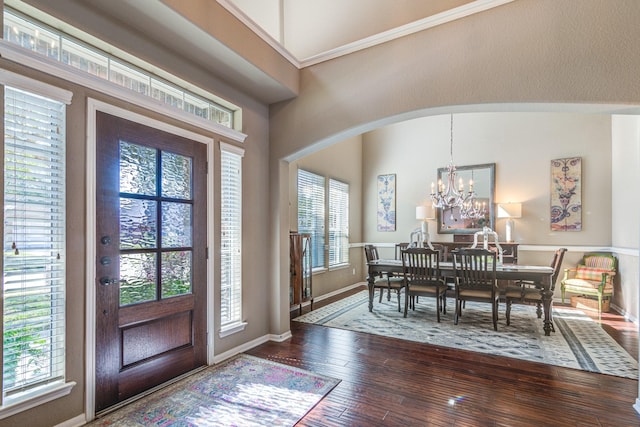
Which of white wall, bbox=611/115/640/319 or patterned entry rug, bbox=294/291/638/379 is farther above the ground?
white wall, bbox=611/115/640/319

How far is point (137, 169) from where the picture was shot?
2.60 meters

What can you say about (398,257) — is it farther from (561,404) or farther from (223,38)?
(223,38)

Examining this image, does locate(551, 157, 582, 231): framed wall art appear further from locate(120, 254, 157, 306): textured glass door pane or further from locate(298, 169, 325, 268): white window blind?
locate(120, 254, 157, 306): textured glass door pane

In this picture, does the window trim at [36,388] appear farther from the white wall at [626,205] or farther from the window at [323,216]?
the white wall at [626,205]

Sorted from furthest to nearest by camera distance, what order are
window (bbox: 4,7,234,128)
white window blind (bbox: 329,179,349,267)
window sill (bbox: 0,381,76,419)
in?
white window blind (bbox: 329,179,349,267)
window (bbox: 4,7,234,128)
window sill (bbox: 0,381,76,419)

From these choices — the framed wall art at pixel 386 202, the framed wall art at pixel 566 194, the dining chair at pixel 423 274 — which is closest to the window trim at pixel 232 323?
the dining chair at pixel 423 274

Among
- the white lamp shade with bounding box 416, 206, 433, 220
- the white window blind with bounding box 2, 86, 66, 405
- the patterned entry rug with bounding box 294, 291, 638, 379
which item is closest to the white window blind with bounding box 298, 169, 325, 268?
the patterned entry rug with bounding box 294, 291, 638, 379

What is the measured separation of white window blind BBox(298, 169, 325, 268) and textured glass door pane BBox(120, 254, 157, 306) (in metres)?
3.24

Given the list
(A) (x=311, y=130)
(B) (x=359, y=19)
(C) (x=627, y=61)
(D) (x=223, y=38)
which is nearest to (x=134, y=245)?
(D) (x=223, y=38)

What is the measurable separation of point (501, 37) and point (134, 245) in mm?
3529

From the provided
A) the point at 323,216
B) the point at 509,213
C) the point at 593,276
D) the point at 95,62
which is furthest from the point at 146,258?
the point at 593,276

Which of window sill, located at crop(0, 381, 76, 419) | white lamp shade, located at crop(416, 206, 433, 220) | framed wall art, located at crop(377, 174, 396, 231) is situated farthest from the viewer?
framed wall art, located at crop(377, 174, 396, 231)

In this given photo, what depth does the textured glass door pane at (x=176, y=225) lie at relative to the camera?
110 inches

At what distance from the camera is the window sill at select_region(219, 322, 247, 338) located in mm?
3314
